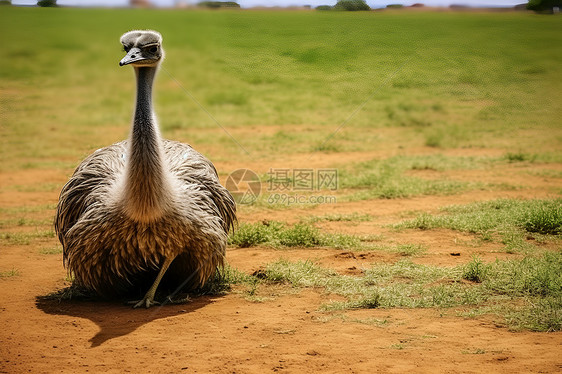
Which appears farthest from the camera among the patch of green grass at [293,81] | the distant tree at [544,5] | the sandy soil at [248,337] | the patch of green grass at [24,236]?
the distant tree at [544,5]

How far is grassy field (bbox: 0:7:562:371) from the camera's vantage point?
19.5 feet

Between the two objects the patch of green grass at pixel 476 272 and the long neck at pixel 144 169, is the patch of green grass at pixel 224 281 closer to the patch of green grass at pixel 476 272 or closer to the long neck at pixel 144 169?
the long neck at pixel 144 169

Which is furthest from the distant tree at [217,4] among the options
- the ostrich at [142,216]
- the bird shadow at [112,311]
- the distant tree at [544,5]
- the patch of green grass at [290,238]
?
the bird shadow at [112,311]

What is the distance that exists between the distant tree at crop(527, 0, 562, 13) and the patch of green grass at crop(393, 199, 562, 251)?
495cm

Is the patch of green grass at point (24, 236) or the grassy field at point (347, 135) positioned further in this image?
the patch of green grass at point (24, 236)

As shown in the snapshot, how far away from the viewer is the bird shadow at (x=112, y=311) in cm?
488

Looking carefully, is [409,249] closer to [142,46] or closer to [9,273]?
[142,46]

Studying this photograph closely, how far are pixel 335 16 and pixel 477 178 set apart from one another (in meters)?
3.39

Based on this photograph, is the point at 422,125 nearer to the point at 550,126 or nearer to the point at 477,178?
the point at 550,126

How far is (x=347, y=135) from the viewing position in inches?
550

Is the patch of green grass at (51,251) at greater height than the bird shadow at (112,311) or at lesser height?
greater

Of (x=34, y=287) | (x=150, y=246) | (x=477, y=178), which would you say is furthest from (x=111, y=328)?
(x=477, y=178)

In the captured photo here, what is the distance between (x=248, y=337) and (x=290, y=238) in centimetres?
245

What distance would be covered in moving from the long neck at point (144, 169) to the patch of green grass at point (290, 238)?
2.11m
